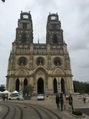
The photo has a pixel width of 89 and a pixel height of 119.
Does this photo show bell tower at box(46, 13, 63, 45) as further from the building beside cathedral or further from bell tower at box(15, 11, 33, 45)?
bell tower at box(15, 11, 33, 45)

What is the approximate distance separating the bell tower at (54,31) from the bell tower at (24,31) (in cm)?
Result: 696

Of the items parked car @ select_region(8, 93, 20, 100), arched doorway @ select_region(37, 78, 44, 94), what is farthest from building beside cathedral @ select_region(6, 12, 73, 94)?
parked car @ select_region(8, 93, 20, 100)

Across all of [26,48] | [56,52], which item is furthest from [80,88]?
[26,48]

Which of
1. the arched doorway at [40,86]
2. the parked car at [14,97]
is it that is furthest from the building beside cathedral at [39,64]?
the parked car at [14,97]

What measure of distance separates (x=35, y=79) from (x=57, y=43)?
16597mm

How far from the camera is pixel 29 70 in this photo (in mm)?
65688

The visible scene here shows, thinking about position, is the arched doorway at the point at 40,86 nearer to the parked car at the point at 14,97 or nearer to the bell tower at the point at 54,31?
the bell tower at the point at 54,31

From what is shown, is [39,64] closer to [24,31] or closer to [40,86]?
[40,86]

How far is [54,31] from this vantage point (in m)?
73.6

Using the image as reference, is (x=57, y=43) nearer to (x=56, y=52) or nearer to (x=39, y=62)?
(x=56, y=52)

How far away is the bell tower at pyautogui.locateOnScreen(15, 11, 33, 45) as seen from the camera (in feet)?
233

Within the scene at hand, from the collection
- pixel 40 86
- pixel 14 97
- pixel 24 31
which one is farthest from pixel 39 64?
pixel 14 97

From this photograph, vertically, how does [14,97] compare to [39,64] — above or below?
below

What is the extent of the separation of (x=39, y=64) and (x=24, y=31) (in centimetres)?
1481
